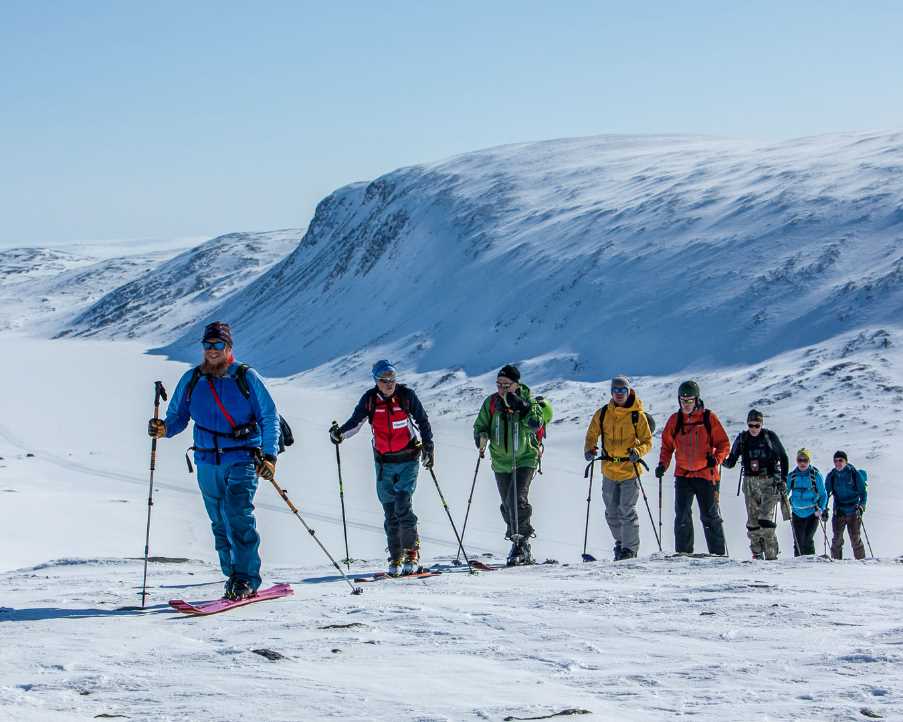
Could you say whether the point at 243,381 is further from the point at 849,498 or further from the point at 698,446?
the point at 849,498

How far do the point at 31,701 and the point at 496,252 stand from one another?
181 feet

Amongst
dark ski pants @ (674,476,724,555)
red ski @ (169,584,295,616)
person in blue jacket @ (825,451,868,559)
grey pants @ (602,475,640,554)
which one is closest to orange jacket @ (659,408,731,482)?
dark ski pants @ (674,476,724,555)

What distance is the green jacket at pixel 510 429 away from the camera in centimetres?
1135

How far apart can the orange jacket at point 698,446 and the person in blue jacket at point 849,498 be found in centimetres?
405

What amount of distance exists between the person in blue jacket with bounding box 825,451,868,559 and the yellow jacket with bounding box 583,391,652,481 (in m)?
4.48

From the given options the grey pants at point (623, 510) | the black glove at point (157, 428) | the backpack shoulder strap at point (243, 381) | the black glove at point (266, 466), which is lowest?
the grey pants at point (623, 510)

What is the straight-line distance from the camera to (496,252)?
59.6 m

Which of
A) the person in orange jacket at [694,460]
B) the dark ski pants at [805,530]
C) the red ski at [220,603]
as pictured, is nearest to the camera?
the red ski at [220,603]

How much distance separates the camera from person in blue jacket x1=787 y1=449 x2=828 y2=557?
13.8m

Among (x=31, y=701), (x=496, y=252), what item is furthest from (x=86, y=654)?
(x=496, y=252)

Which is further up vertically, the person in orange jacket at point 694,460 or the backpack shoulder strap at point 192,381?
the backpack shoulder strap at point 192,381

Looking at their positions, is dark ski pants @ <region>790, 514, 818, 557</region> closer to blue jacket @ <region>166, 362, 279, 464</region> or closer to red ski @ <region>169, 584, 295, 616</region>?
red ski @ <region>169, 584, 295, 616</region>

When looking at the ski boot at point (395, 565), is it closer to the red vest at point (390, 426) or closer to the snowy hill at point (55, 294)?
the red vest at point (390, 426)

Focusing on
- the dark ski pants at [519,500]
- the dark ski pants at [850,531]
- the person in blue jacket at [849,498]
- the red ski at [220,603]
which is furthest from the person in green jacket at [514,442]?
the dark ski pants at [850,531]
